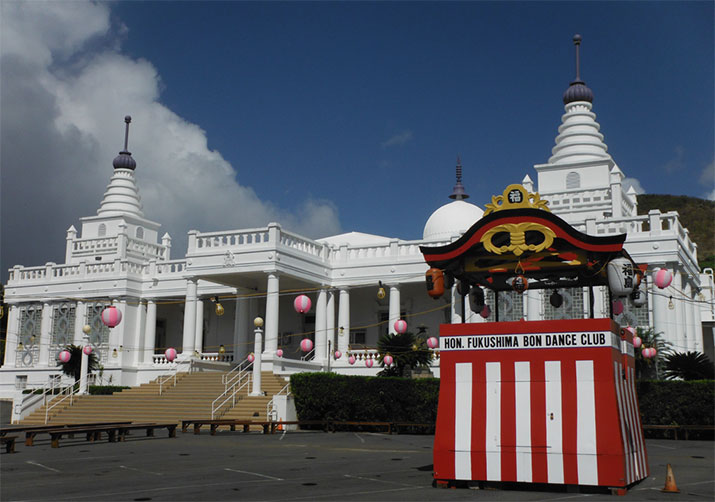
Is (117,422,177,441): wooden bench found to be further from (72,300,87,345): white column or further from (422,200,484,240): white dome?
(422,200,484,240): white dome

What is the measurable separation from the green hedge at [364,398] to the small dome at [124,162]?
29689 mm

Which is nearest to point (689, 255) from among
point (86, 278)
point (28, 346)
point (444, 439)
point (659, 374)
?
point (659, 374)

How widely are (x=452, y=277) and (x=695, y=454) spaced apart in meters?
8.17

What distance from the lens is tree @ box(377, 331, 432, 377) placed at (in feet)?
96.7

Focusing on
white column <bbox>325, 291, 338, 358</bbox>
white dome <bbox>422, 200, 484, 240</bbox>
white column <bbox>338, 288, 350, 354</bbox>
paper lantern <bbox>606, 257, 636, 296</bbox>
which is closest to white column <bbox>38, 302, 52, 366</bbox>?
white column <bbox>325, 291, 338, 358</bbox>

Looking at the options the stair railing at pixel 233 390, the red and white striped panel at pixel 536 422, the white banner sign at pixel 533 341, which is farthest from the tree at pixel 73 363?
the red and white striped panel at pixel 536 422

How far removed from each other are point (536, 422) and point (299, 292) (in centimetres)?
2574

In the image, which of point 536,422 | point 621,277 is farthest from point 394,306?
point 536,422

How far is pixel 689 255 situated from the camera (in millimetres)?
31812

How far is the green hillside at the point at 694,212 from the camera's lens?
98.2 meters

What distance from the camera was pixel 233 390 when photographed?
29703 millimetres

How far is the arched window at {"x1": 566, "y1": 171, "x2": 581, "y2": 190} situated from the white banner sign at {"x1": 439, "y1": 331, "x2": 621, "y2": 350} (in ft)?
89.4

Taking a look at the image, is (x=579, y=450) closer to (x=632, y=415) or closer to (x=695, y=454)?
(x=632, y=415)

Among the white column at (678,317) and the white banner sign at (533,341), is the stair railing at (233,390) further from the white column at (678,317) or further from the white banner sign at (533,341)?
the white banner sign at (533,341)
